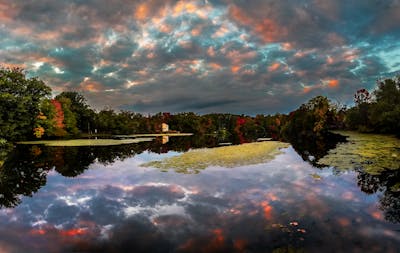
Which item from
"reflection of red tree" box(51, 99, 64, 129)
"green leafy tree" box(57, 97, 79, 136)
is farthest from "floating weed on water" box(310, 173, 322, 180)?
"green leafy tree" box(57, 97, 79, 136)

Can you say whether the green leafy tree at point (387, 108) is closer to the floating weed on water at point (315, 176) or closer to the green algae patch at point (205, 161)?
the green algae patch at point (205, 161)

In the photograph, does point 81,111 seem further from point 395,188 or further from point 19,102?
point 395,188

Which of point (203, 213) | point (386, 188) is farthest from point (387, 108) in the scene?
point (203, 213)

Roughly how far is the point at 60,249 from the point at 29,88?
206ft

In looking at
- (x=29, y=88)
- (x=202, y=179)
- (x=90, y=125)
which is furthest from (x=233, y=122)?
(x=202, y=179)

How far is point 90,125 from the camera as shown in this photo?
96812 mm

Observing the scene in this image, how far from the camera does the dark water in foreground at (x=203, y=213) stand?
6.85 m

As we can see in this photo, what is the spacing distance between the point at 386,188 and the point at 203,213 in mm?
8084

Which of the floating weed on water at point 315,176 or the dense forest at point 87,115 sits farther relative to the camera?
the dense forest at point 87,115

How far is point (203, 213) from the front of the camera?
30.6 feet

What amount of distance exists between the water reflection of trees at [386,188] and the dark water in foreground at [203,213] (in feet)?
0.12

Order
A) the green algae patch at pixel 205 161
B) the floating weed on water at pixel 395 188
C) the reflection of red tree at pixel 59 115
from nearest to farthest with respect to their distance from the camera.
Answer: the floating weed on water at pixel 395 188, the green algae patch at pixel 205 161, the reflection of red tree at pixel 59 115

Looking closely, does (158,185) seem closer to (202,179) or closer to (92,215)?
(202,179)

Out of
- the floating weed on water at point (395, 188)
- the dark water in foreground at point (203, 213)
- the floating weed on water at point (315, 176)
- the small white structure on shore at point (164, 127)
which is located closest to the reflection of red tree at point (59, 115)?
the small white structure on shore at point (164, 127)
